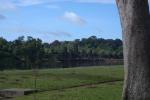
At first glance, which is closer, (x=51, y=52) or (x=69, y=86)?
(x=69, y=86)

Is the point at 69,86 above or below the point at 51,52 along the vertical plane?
below

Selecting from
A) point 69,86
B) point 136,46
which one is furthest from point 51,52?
point 136,46

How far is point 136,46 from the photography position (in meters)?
9.95

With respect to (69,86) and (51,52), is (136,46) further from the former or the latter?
(51,52)

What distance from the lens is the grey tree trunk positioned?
9.90 meters

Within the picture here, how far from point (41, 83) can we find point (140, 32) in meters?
11.5

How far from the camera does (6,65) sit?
3238 centimetres

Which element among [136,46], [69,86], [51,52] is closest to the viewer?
[136,46]

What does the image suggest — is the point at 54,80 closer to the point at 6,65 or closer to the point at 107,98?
the point at 107,98

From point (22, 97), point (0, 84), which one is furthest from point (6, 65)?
point (22, 97)

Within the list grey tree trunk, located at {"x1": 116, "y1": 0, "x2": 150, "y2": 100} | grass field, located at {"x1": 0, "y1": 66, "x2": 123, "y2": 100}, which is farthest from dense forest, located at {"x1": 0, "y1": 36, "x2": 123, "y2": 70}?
grey tree trunk, located at {"x1": 116, "y1": 0, "x2": 150, "y2": 100}

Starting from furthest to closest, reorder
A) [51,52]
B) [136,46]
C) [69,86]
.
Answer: [51,52] < [69,86] < [136,46]

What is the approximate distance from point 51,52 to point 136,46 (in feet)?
103

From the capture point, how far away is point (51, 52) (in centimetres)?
4131
